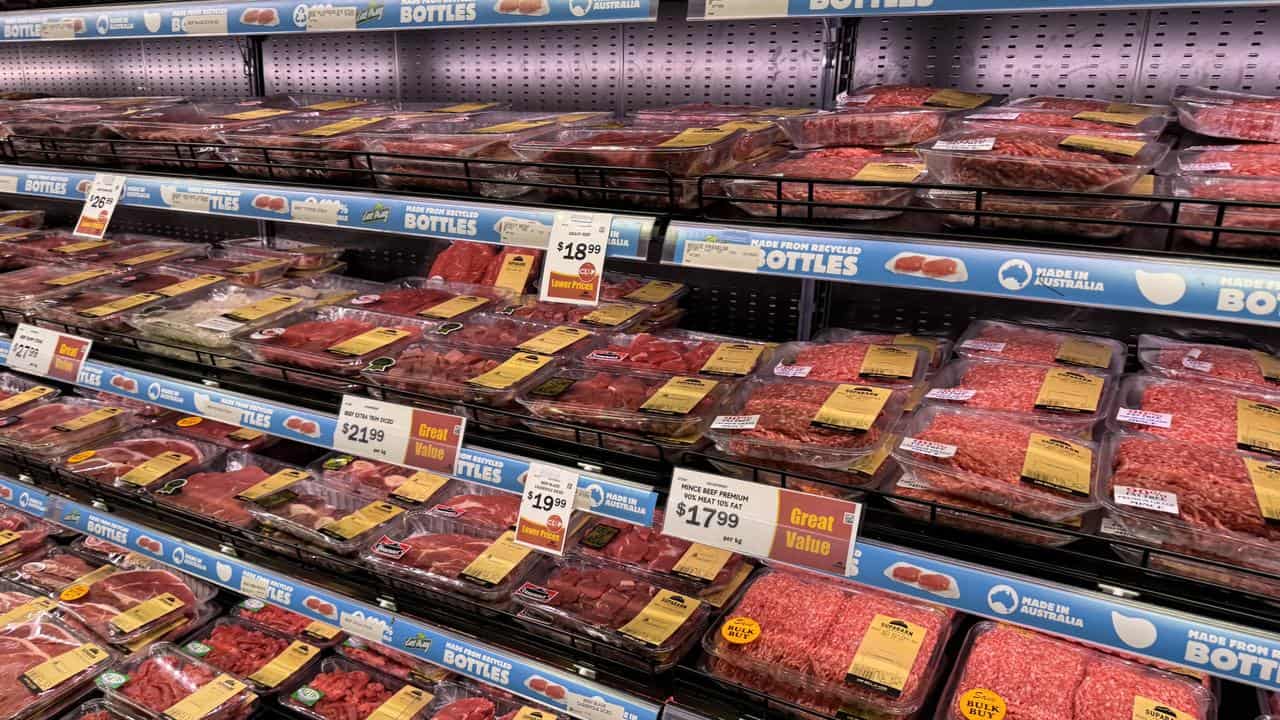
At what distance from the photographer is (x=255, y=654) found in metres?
2.28

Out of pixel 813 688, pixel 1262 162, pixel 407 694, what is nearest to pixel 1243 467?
pixel 1262 162

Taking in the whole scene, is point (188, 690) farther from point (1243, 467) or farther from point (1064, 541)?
point (1243, 467)

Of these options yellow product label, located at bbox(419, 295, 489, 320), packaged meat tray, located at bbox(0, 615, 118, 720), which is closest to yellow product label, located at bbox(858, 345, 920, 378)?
yellow product label, located at bbox(419, 295, 489, 320)

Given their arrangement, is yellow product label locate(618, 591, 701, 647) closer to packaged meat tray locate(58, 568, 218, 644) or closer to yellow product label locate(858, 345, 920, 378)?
yellow product label locate(858, 345, 920, 378)

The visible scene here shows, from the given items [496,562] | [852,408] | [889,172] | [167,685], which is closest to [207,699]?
[167,685]

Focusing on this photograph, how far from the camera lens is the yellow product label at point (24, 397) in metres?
2.71

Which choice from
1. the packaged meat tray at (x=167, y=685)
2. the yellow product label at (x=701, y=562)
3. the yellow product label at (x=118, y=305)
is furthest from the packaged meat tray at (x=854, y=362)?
the yellow product label at (x=118, y=305)

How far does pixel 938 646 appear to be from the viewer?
1607mm

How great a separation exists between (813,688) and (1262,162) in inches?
42.8

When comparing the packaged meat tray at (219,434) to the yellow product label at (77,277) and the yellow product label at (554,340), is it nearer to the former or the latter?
the yellow product label at (77,277)

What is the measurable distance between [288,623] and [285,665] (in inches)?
8.1

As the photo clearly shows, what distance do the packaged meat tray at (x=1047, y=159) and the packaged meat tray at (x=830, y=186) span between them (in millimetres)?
77

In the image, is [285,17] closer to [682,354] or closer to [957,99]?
[682,354]

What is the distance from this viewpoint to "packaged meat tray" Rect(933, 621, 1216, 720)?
145 cm
